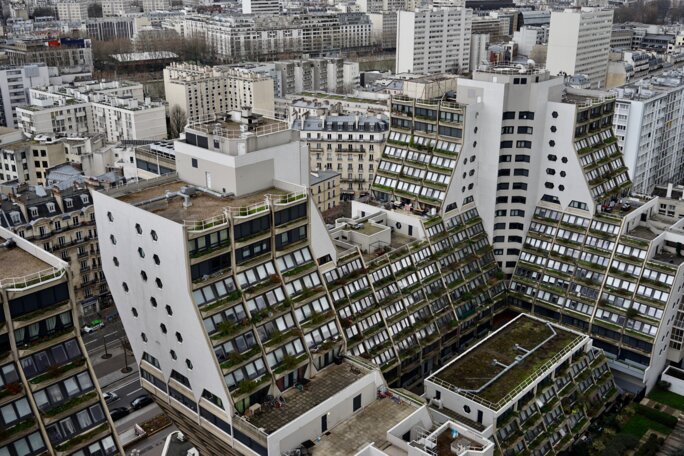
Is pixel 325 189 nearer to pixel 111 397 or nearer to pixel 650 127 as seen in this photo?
pixel 111 397

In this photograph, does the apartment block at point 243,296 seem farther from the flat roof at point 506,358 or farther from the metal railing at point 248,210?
the flat roof at point 506,358

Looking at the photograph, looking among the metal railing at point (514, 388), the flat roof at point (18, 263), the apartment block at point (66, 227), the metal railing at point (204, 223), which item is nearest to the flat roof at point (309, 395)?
the metal railing at point (514, 388)

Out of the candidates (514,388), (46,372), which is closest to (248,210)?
(46,372)

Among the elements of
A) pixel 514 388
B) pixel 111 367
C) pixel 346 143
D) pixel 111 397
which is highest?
pixel 346 143

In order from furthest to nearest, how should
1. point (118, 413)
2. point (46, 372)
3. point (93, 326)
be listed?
point (93, 326) < point (118, 413) < point (46, 372)

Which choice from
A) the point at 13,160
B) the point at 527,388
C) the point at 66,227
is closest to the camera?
the point at 527,388

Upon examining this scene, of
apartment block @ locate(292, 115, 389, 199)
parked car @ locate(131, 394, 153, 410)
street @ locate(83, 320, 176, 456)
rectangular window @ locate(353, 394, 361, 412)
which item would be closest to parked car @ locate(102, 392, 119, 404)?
street @ locate(83, 320, 176, 456)

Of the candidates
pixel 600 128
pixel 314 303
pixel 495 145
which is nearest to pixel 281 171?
pixel 314 303
